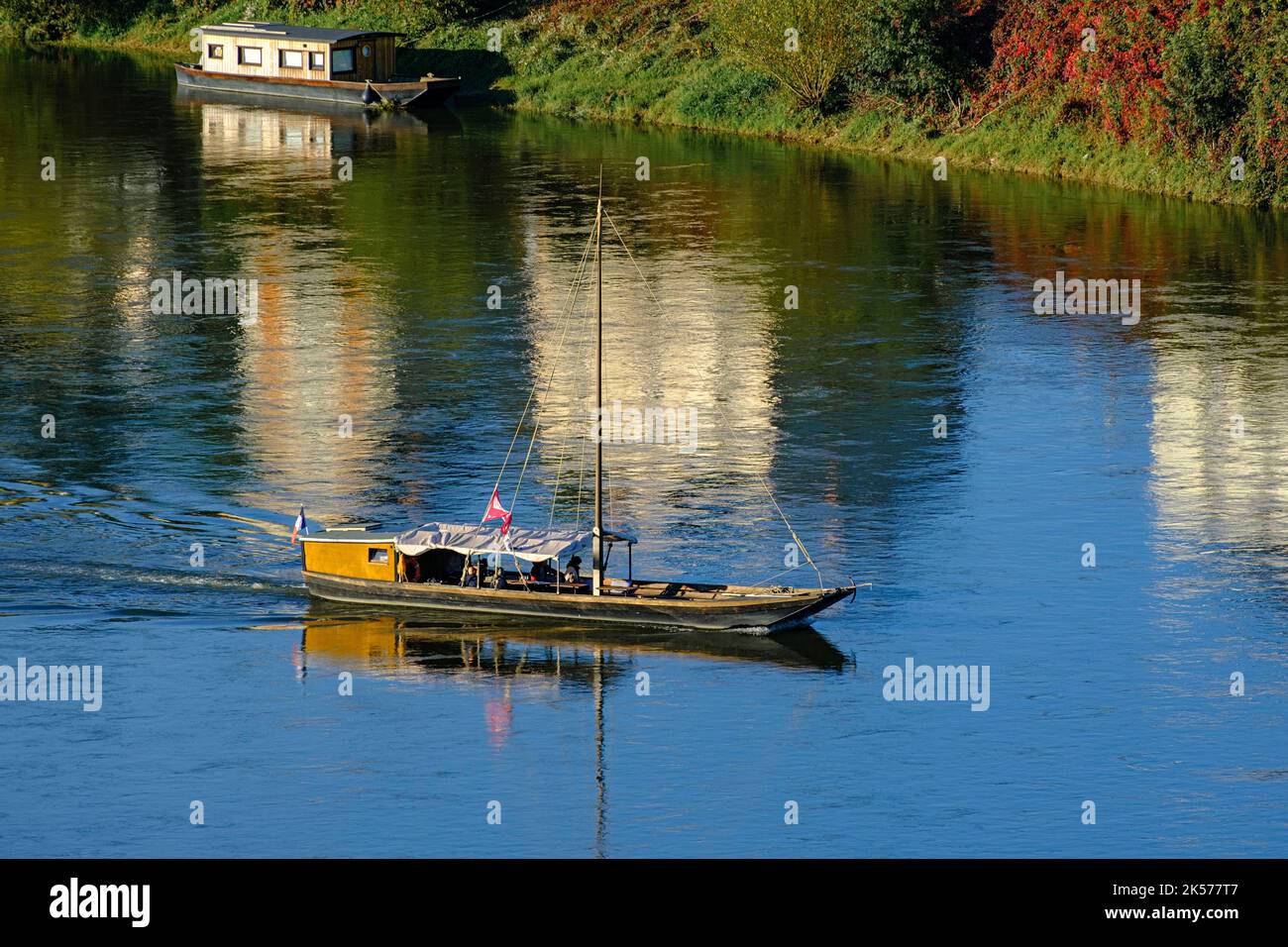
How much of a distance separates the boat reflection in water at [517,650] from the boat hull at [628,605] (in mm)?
337

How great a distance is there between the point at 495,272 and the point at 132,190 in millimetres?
25739

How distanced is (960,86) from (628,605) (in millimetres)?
69029

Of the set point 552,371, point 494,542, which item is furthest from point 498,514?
point 552,371

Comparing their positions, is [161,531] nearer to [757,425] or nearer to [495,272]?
[757,425]

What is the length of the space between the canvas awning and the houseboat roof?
91.5m

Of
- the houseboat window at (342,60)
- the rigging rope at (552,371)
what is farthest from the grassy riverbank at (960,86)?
the rigging rope at (552,371)

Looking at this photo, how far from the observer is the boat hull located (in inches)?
1929

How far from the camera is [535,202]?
332 feet

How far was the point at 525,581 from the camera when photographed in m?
50.8

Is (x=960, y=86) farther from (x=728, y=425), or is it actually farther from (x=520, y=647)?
(x=520, y=647)

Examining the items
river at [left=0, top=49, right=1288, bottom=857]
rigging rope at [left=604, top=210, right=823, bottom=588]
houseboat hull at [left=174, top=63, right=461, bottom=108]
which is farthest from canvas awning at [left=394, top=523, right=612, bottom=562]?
houseboat hull at [left=174, top=63, right=461, bottom=108]

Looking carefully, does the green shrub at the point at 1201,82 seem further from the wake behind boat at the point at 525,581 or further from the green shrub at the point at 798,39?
the wake behind boat at the point at 525,581

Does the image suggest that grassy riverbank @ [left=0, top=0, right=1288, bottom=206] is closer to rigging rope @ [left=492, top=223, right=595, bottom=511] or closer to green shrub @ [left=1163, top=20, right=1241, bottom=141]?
green shrub @ [left=1163, top=20, right=1241, bottom=141]
